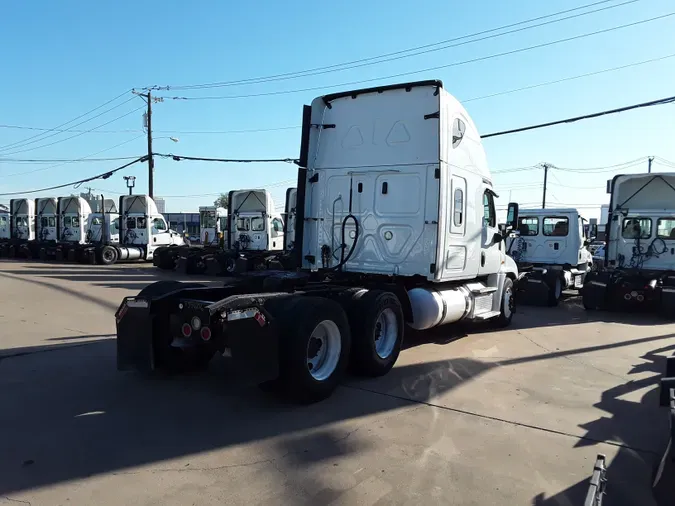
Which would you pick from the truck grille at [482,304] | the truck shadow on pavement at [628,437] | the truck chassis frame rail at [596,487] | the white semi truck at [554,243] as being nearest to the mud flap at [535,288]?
the white semi truck at [554,243]

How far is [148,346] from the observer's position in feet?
18.6

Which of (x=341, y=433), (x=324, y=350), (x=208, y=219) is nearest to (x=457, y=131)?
(x=324, y=350)

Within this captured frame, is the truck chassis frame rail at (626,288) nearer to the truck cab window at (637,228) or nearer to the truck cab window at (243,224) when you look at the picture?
the truck cab window at (637,228)

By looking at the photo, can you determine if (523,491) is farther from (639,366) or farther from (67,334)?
(67,334)

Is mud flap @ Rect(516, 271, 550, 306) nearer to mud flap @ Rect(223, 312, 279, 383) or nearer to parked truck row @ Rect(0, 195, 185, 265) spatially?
mud flap @ Rect(223, 312, 279, 383)

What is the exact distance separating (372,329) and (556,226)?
12.5 m

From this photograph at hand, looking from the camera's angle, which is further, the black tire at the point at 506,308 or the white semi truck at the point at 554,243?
the white semi truck at the point at 554,243

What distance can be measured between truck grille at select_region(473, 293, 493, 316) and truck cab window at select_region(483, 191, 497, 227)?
1.30 metres

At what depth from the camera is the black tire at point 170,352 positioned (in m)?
5.91

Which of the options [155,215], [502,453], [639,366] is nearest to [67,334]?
[502,453]

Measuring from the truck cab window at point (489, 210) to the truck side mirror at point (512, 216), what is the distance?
304 millimetres

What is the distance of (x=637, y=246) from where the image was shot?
13812 millimetres

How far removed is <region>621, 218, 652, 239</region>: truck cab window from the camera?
13680mm

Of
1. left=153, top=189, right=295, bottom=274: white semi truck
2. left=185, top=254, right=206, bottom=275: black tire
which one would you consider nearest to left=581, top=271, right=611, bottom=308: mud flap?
left=153, top=189, right=295, bottom=274: white semi truck
